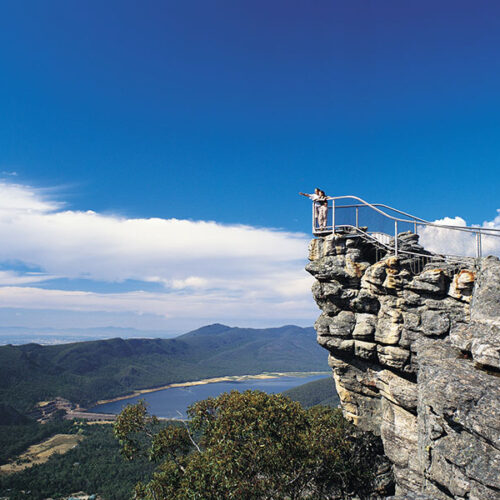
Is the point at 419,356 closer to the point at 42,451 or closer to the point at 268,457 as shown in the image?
the point at 268,457

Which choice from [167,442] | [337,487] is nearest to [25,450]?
[167,442]

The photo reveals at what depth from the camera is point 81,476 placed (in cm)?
7019

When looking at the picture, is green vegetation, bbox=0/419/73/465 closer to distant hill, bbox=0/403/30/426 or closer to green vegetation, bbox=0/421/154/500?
distant hill, bbox=0/403/30/426

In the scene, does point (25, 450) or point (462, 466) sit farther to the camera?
point (25, 450)

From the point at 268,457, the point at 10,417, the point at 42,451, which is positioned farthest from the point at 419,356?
the point at 10,417

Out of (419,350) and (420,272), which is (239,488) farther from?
(420,272)

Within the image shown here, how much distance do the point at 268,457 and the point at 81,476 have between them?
70.6 metres

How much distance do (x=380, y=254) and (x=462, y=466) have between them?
43.3 ft

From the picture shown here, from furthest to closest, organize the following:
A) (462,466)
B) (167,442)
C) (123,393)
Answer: (123,393), (167,442), (462,466)

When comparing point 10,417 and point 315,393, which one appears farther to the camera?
point 315,393

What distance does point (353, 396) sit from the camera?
23453mm

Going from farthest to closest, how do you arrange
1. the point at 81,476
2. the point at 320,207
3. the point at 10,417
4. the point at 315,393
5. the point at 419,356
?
1. the point at 315,393
2. the point at 10,417
3. the point at 81,476
4. the point at 320,207
5. the point at 419,356

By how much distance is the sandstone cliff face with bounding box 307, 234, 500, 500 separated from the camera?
11656 mm

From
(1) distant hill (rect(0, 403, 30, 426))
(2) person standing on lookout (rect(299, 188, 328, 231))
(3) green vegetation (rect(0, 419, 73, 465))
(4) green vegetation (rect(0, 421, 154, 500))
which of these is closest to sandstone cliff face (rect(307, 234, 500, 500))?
(2) person standing on lookout (rect(299, 188, 328, 231))
